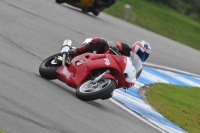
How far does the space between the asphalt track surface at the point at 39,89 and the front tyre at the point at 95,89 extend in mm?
123

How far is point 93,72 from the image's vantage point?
410 inches

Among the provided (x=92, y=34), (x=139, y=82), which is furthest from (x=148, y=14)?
(x=139, y=82)

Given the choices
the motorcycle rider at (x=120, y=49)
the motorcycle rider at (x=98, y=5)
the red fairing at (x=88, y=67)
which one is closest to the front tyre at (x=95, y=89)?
the red fairing at (x=88, y=67)

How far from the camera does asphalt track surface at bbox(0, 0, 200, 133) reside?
7852mm

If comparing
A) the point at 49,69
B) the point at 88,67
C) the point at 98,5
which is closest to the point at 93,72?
the point at 88,67

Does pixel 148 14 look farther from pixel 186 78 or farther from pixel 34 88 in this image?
pixel 34 88

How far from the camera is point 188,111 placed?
13.5 meters

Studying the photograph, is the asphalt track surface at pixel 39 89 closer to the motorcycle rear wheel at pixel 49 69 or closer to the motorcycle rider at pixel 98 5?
the motorcycle rear wheel at pixel 49 69

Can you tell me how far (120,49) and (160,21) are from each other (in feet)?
84.7

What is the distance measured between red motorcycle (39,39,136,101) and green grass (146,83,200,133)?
6.05ft

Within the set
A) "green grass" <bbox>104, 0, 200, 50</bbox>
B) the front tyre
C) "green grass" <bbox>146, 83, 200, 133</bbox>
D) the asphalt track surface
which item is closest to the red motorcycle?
the front tyre

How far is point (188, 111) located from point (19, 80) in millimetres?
4810

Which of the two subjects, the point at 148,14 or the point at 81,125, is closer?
the point at 81,125

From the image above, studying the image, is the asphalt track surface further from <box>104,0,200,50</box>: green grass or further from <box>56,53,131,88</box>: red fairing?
<box>104,0,200,50</box>: green grass
